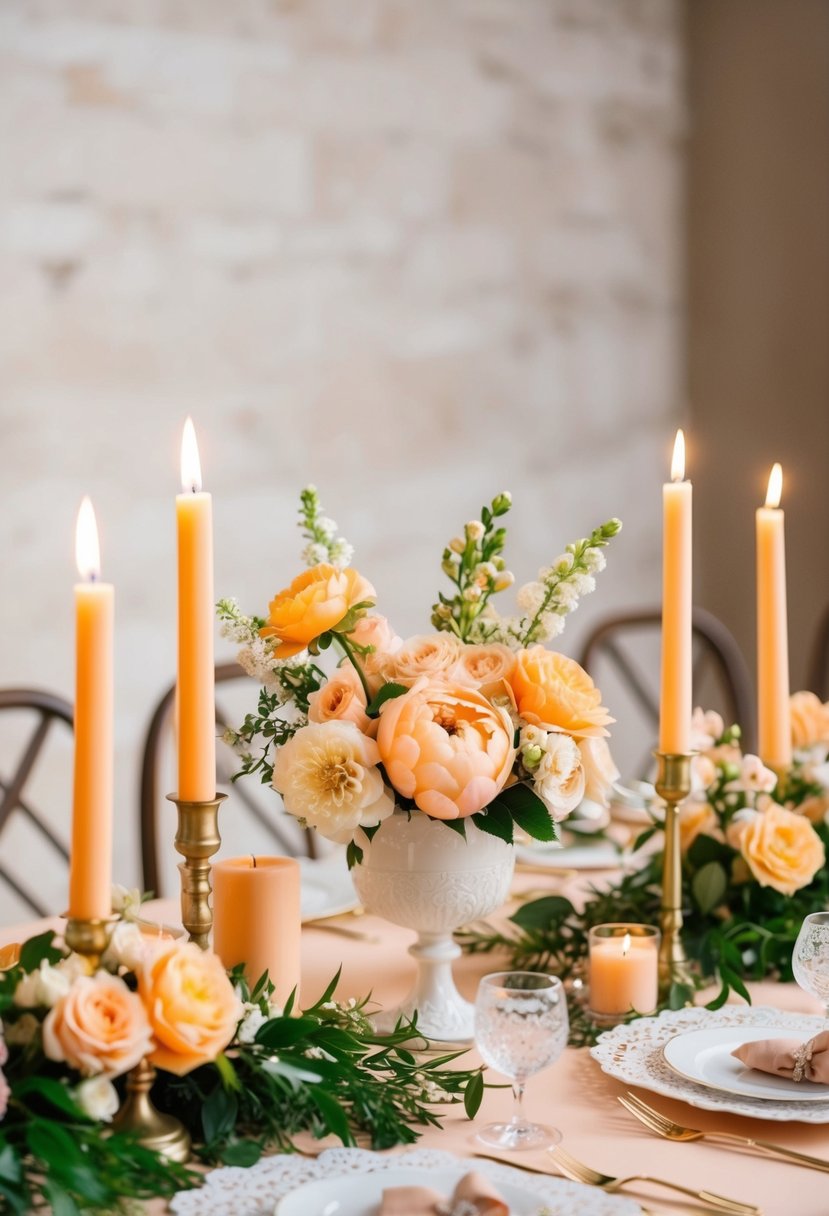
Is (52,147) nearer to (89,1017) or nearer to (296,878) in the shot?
(296,878)

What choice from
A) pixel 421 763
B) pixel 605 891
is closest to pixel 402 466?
pixel 605 891

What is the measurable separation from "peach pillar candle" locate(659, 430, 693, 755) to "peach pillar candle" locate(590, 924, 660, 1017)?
18 centimetres

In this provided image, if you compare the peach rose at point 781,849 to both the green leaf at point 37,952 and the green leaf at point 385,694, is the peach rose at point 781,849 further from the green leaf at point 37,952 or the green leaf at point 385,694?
the green leaf at point 37,952

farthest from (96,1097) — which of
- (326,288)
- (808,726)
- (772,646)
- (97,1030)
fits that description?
(326,288)

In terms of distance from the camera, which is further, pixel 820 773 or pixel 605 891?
pixel 605 891

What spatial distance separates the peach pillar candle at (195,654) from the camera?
1.04 metres

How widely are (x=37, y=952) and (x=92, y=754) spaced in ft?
0.50

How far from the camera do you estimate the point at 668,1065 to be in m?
1.12

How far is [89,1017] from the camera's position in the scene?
86cm

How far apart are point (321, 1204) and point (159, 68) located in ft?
8.11

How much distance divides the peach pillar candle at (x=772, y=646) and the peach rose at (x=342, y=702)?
53cm

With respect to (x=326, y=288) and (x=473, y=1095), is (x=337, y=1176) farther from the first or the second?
(x=326, y=288)

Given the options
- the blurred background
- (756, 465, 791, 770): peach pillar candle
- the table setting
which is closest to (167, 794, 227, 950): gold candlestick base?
the table setting

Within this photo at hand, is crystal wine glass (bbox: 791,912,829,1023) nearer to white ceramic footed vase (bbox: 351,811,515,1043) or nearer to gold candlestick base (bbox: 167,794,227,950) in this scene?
white ceramic footed vase (bbox: 351,811,515,1043)
